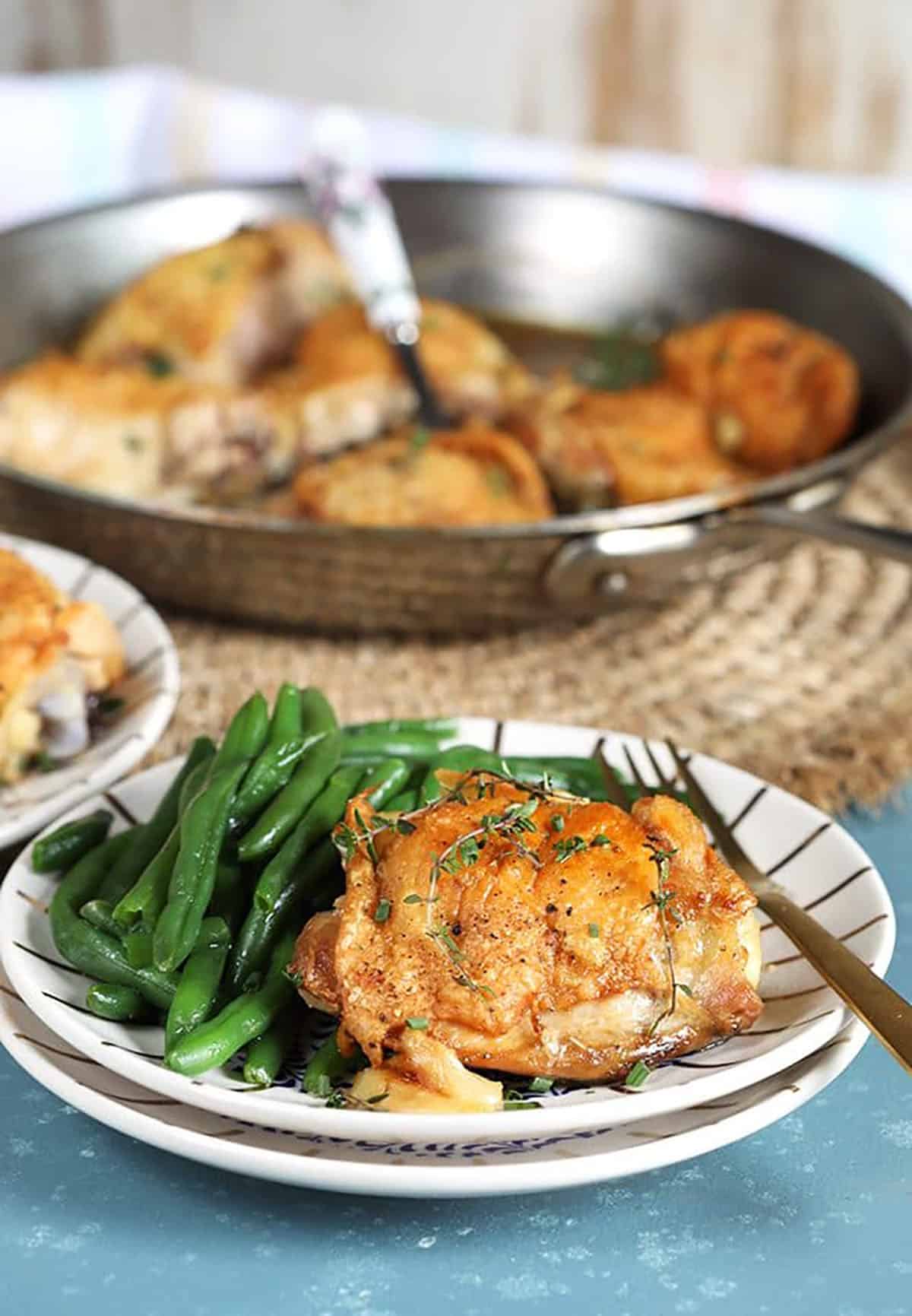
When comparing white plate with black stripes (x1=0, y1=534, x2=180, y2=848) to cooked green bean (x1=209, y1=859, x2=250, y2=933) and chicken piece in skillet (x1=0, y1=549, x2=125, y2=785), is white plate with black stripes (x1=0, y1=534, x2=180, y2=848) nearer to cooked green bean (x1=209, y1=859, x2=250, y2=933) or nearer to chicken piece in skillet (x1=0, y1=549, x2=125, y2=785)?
chicken piece in skillet (x1=0, y1=549, x2=125, y2=785)

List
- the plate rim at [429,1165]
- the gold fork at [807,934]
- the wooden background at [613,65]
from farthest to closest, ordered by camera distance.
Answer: the wooden background at [613,65], the gold fork at [807,934], the plate rim at [429,1165]

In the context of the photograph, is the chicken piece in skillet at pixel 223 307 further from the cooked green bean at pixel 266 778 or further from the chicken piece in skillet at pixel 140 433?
the cooked green bean at pixel 266 778

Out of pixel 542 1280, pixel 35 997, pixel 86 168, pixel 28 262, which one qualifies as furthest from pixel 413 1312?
pixel 86 168

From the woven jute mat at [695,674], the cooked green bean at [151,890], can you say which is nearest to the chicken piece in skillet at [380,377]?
the woven jute mat at [695,674]

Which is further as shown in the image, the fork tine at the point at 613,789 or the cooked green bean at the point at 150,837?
the fork tine at the point at 613,789

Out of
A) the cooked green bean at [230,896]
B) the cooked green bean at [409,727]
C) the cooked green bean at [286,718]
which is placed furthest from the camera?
the cooked green bean at [409,727]

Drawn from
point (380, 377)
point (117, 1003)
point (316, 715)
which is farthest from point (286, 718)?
point (380, 377)

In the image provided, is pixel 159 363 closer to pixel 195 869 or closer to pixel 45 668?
pixel 45 668
